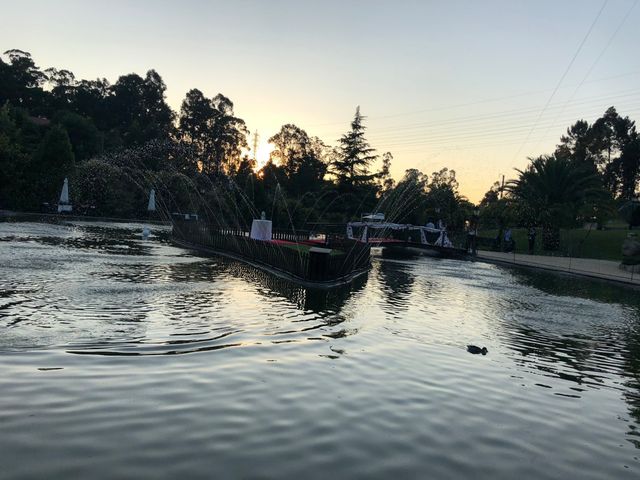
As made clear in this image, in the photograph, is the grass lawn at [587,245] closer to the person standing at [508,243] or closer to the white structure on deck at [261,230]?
the person standing at [508,243]

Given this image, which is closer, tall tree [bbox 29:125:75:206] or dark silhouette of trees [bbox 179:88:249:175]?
tall tree [bbox 29:125:75:206]

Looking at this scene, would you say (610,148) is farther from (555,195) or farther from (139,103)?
(139,103)

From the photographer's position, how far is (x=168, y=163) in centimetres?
8806

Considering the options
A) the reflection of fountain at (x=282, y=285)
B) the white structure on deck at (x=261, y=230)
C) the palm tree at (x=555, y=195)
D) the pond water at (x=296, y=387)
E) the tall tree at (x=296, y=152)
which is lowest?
the pond water at (x=296, y=387)

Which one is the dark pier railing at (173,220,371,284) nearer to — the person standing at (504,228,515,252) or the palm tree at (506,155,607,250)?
the person standing at (504,228,515,252)

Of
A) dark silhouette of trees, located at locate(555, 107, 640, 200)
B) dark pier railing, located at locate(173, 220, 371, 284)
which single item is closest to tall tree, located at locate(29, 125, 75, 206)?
dark pier railing, located at locate(173, 220, 371, 284)

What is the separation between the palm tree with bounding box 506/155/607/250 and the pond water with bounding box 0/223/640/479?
97.3ft

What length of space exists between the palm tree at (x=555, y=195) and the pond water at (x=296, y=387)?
2964 centimetres

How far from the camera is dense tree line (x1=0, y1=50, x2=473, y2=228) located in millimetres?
52094

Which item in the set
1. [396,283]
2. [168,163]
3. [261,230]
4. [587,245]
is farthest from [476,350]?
[168,163]

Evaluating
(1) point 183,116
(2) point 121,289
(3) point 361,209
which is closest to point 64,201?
(3) point 361,209

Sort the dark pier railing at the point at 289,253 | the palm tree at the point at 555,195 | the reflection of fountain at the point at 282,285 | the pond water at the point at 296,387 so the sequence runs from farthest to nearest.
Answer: the palm tree at the point at 555,195 < the dark pier railing at the point at 289,253 < the reflection of fountain at the point at 282,285 < the pond water at the point at 296,387

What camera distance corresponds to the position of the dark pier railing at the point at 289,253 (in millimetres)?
15219

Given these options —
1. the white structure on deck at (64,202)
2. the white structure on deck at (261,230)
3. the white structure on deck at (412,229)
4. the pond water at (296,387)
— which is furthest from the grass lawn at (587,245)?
the white structure on deck at (64,202)
